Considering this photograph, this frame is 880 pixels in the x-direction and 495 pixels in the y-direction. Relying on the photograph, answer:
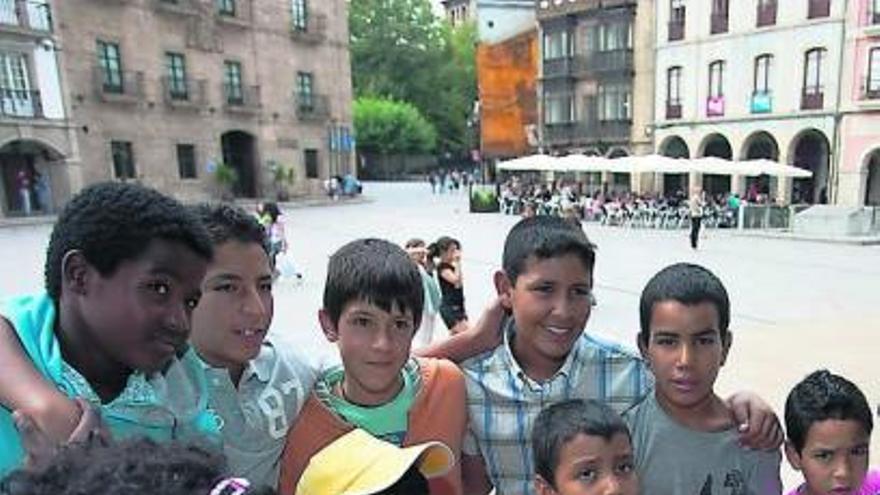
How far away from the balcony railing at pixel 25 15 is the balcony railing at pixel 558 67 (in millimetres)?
23800

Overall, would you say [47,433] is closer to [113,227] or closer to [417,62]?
[113,227]

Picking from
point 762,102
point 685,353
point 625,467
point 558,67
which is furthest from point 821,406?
point 558,67

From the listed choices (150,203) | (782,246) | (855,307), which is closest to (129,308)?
(150,203)

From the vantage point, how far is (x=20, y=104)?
2422cm

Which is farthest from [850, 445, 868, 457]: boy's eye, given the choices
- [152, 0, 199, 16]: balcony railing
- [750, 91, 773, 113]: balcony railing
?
[152, 0, 199, 16]: balcony railing

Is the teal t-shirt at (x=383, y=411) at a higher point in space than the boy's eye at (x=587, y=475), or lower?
higher

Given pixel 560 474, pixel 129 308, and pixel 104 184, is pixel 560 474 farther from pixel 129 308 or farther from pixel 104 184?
pixel 104 184

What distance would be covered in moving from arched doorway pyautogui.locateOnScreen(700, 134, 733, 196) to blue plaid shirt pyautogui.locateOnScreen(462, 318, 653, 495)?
1198 inches

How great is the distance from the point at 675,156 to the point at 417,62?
31.8 m

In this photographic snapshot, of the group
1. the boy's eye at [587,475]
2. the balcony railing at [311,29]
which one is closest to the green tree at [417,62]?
the balcony railing at [311,29]

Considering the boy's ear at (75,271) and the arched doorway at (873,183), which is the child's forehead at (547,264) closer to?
the boy's ear at (75,271)

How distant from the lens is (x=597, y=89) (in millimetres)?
35375

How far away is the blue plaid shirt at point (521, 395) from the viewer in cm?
215

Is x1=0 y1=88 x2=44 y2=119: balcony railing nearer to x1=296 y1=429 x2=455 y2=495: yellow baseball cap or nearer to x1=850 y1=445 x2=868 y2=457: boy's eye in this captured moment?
x1=296 y1=429 x2=455 y2=495: yellow baseball cap
